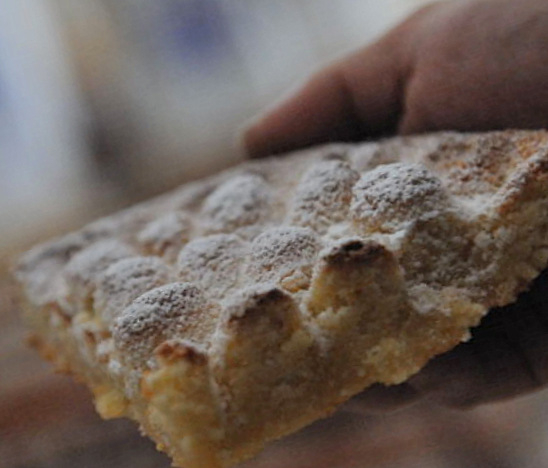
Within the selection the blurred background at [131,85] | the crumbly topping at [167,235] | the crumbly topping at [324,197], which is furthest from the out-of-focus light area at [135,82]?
the crumbly topping at [324,197]

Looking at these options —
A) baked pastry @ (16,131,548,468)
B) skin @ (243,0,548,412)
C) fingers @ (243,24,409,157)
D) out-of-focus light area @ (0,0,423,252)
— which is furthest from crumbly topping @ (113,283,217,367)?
out-of-focus light area @ (0,0,423,252)

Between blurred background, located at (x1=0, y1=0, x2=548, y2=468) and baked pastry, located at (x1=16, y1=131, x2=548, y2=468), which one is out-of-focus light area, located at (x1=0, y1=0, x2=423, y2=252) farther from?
baked pastry, located at (x1=16, y1=131, x2=548, y2=468)

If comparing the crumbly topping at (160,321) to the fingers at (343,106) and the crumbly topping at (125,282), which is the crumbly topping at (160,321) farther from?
the fingers at (343,106)

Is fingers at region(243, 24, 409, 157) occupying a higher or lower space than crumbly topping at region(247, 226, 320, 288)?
lower

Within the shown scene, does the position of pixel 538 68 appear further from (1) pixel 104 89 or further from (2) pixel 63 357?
(1) pixel 104 89

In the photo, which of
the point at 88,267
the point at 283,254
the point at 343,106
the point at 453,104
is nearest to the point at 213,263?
the point at 283,254

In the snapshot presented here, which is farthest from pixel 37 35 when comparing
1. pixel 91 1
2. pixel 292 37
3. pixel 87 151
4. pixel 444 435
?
pixel 444 435

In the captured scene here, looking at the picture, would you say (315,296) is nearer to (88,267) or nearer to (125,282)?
(125,282)
